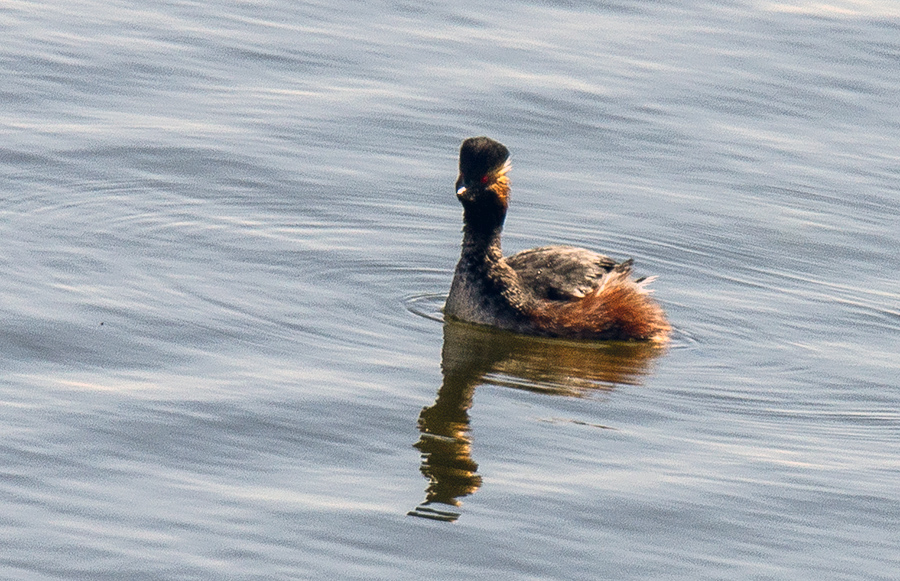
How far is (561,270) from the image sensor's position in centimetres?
1270

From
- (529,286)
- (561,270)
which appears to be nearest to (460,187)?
(529,286)

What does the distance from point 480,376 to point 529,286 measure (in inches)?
62.3

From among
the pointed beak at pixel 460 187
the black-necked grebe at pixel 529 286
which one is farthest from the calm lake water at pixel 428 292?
the pointed beak at pixel 460 187

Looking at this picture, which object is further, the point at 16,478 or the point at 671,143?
the point at 671,143

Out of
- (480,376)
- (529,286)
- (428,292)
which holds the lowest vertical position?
(480,376)

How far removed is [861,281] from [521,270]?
2.85m

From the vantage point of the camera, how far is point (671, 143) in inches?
647

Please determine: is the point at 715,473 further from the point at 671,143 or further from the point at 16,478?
the point at 671,143

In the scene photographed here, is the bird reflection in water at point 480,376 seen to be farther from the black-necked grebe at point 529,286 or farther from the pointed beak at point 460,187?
the pointed beak at point 460,187

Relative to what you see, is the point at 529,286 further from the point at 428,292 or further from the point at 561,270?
the point at 428,292

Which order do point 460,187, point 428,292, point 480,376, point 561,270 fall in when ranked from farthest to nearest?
point 428,292
point 561,270
point 460,187
point 480,376

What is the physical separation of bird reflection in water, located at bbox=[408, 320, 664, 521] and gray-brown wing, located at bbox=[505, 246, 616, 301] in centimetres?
42

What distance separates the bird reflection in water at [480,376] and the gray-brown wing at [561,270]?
0.42 metres

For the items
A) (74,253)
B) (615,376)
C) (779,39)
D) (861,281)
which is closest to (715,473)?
(615,376)
